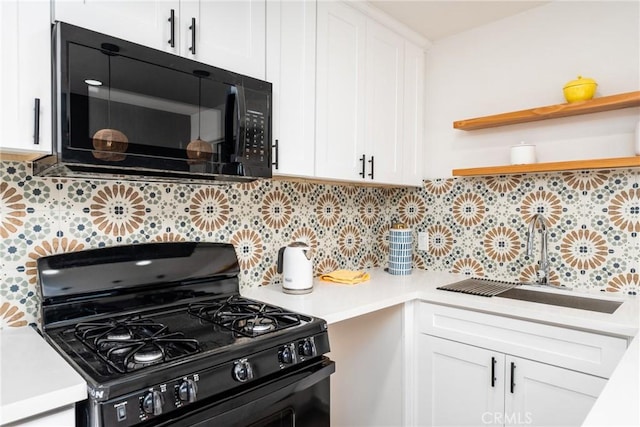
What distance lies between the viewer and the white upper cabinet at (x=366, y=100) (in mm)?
1810

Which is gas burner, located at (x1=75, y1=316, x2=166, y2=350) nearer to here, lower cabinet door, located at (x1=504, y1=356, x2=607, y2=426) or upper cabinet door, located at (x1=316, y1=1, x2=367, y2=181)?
upper cabinet door, located at (x1=316, y1=1, x2=367, y2=181)

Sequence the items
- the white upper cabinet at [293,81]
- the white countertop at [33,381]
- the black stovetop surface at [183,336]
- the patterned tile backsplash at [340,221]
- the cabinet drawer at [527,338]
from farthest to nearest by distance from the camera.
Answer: the white upper cabinet at [293,81] < the cabinet drawer at [527,338] < the patterned tile backsplash at [340,221] < the black stovetop surface at [183,336] < the white countertop at [33,381]

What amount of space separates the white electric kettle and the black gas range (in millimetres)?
242

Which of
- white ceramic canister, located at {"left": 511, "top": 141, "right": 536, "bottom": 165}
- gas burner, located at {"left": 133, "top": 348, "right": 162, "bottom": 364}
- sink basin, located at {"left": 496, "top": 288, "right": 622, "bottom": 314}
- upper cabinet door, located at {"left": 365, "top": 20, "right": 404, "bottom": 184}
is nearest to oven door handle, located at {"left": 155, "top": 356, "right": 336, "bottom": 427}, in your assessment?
gas burner, located at {"left": 133, "top": 348, "right": 162, "bottom": 364}

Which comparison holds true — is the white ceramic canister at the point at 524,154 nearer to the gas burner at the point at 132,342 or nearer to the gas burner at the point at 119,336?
the gas burner at the point at 132,342

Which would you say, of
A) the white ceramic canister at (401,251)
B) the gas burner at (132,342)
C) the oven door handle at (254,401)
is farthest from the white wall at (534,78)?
the gas burner at (132,342)

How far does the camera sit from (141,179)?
1459 mm

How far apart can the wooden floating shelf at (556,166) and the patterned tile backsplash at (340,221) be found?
15 cm

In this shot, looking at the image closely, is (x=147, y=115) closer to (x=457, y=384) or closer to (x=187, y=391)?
(x=187, y=391)

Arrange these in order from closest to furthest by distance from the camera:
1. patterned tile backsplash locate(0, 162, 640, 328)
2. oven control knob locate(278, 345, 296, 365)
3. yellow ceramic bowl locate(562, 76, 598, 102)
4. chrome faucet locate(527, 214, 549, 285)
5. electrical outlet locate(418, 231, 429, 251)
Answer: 1. oven control knob locate(278, 345, 296, 365)
2. patterned tile backsplash locate(0, 162, 640, 328)
3. yellow ceramic bowl locate(562, 76, 598, 102)
4. chrome faucet locate(527, 214, 549, 285)
5. electrical outlet locate(418, 231, 429, 251)

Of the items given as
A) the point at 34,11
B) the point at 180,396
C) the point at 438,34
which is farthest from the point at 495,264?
the point at 34,11

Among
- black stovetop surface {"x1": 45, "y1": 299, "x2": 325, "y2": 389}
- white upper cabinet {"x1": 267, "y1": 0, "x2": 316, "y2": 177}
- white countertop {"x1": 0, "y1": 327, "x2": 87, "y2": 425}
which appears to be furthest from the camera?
white upper cabinet {"x1": 267, "y1": 0, "x2": 316, "y2": 177}

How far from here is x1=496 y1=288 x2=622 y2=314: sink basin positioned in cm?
162

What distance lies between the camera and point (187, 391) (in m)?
0.98
